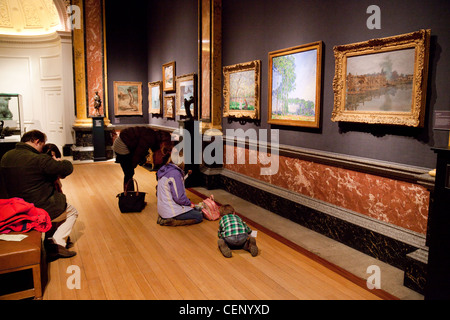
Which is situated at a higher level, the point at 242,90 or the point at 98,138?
the point at 242,90

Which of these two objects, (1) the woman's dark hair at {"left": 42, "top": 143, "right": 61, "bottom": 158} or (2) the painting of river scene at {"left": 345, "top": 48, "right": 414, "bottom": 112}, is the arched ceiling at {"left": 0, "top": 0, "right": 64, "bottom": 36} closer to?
(1) the woman's dark hair at {"left": 42, "top": 143, "right": 61, "bottom": 158}

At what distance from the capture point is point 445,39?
327 centimetres

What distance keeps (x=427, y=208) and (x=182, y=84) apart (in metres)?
6.90

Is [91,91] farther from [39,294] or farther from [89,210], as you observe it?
[39,294]

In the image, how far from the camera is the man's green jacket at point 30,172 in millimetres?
3662

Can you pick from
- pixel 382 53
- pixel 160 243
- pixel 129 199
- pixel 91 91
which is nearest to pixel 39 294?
pixel 160 243

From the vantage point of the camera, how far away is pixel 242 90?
21.3ft

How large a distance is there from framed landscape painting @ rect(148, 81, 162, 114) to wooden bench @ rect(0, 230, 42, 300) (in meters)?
8.19

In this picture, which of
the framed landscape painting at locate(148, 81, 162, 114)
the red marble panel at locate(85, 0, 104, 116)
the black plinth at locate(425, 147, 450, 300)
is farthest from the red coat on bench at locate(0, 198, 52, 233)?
the red marble panel at locate(85, 0, 104, 116)

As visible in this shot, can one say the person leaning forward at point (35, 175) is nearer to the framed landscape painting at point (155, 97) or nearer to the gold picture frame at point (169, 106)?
the gold picture frame at point (169, 106)

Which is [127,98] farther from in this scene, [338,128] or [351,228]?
[351,228]

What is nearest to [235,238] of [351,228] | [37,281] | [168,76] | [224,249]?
[224,249]

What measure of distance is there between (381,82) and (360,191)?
129 centimetres

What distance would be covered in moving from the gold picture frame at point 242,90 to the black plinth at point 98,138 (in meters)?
5.23
